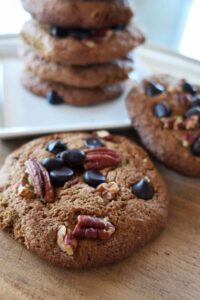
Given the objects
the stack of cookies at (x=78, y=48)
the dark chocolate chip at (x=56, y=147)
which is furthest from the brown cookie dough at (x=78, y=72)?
the dark chocolate chip at (x=56, y=147)

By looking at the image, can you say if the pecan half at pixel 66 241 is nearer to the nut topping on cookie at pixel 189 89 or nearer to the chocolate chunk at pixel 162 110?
the chocolate chunk at pixel 162 110

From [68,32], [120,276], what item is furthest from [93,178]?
[68,32]

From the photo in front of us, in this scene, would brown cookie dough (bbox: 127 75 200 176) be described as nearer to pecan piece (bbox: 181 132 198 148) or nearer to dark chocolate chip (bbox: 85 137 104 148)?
pecan piece (bbox: 181 132 198 148)

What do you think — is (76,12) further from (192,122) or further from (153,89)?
(192,122)

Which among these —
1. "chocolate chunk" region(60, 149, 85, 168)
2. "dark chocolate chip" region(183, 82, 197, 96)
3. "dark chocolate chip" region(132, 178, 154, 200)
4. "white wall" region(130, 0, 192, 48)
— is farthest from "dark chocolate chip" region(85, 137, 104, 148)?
"white wall" region(130, 0, 192, 48)

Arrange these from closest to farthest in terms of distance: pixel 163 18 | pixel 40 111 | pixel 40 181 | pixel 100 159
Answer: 1. pixel 40 181
2. pixel 100 159
3. pixel 40 111
4. pixel 163 18
